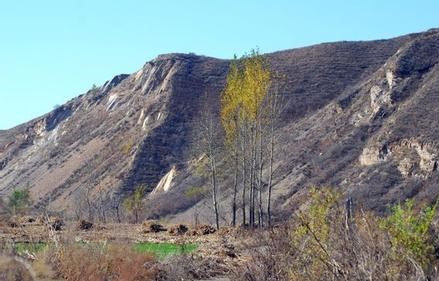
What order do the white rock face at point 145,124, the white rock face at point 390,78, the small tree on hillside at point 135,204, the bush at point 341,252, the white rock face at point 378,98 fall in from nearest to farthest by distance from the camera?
the bush at point 341,252 → the small tree on hillside at point 135,204 → the white rock face at point 378,98 → the white rock face at point 390,78 → the white rock face at point 145,124

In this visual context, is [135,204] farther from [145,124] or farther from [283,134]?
[145,124]

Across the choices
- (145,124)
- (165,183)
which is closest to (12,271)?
(165,183)

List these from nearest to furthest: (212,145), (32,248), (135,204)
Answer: (32,248) < (212,145) < (135,204)

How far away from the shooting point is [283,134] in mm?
75125

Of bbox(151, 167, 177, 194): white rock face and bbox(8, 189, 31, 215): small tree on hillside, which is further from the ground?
bbox(8, 189, 31, 215): small tree on hillside

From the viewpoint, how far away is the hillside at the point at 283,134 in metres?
59.7

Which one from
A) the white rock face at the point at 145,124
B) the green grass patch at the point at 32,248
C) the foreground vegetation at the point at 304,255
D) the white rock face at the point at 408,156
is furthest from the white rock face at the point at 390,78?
the green grass patch at the point at 32,248

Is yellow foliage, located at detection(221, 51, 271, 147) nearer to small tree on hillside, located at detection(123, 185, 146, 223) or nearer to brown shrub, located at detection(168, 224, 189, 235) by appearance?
brown shrub, located at detection(168, 224, 189, 235)

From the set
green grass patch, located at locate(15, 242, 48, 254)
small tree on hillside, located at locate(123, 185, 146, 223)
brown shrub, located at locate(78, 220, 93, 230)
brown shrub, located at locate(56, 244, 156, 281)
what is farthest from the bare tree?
brown shrub, located at locate(56, 244, 156, 281)

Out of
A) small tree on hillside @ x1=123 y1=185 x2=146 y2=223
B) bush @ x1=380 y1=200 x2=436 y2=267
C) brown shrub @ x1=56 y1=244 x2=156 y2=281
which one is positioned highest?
bush @ x1=380 y1=200 x2=436 y2=267

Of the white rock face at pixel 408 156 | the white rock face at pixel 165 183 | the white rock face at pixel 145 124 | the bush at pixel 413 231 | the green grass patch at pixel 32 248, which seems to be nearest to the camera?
the bush at pixel 413 231

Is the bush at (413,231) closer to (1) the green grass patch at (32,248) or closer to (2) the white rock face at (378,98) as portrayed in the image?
(1) the green grass patch at (32,248)

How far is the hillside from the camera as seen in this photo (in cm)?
5972

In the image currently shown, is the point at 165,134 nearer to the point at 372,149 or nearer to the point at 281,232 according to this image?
the point at 372,149
